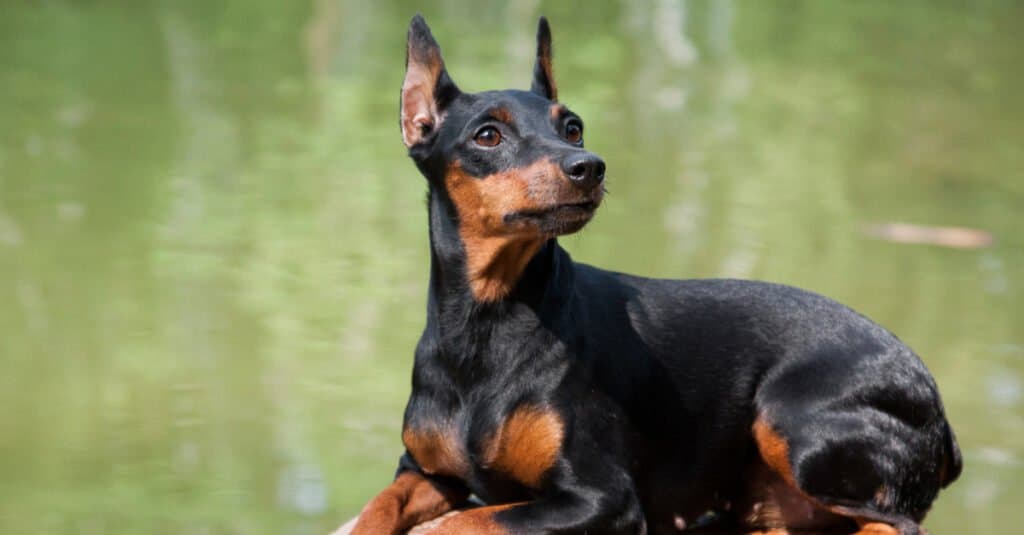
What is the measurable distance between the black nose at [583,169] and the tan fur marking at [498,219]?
51 mm

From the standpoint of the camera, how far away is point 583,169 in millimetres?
5562

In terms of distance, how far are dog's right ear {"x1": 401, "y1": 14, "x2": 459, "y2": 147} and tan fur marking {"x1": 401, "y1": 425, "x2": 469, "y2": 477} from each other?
1.26m

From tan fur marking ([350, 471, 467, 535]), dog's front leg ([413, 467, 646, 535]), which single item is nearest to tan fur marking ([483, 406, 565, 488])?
dog's front leg ([413, 467, 646, 535])

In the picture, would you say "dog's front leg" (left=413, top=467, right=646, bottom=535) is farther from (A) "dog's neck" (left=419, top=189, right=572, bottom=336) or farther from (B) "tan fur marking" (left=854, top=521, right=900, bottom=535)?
(B) "tan fur marking" (left=854, top=521, right=900, bottom=535)

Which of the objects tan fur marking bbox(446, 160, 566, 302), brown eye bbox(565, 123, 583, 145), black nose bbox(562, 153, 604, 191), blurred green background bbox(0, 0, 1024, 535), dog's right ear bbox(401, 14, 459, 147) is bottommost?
blurred green background bbox(0, 0, 1024, 535)

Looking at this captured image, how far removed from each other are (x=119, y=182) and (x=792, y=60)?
11.2m

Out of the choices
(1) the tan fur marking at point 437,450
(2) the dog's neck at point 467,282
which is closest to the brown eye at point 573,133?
(2) the dog's neck at point 467,282

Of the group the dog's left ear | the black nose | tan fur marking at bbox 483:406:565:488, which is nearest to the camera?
the black nose

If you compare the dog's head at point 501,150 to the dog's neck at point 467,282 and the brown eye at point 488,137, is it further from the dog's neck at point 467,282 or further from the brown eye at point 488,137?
the dog's neck at point 467,282

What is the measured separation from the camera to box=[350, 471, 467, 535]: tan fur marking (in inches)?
238

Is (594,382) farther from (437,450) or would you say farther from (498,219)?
(498,219)

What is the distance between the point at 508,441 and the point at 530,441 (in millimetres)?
88

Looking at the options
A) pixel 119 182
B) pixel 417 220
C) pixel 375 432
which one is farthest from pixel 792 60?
pixel 375 432

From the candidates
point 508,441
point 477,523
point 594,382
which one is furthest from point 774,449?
point 477,523
